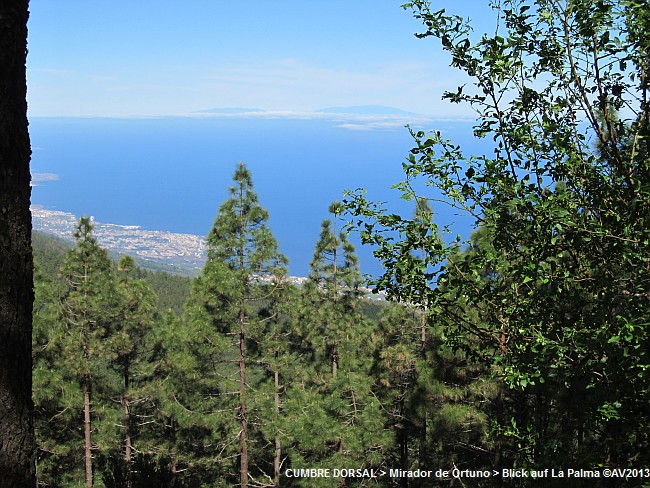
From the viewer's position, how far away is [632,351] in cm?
250

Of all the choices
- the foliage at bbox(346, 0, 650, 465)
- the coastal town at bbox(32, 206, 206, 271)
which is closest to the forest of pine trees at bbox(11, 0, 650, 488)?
the foliage at bbox(346, 0, 650, 465)

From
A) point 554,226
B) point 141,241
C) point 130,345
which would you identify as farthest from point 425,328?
point 141,241

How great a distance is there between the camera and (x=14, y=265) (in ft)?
6.93

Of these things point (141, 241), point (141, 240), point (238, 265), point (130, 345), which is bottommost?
point (141, 241)

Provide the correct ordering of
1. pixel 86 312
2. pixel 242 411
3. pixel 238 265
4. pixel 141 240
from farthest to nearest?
pixel 141 240, pixel 86 312, pixel 242 411, pixel 238 265

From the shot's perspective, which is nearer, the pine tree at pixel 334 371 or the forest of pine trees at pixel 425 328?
the forest of pine trees at pixel 425 328

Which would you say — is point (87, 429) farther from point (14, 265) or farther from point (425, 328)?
point (14, 265)

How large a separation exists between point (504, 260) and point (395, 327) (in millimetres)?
10100

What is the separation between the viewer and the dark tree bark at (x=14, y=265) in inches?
81.4

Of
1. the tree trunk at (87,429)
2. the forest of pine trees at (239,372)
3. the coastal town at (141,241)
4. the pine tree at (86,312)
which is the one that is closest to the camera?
the forest of pine trees at (239,372)

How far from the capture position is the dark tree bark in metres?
2.07

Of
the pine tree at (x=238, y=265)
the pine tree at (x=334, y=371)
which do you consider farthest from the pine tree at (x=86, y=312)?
the pine tree at (x=334, y=371)

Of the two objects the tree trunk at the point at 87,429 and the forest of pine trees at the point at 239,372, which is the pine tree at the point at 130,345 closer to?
the forest of pine trees at the point at 239,372

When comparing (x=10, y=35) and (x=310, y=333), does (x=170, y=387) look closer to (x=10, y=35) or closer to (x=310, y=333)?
(x=310, y=333)
